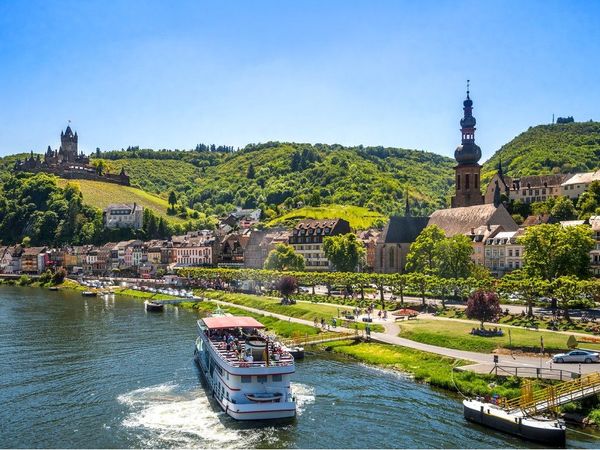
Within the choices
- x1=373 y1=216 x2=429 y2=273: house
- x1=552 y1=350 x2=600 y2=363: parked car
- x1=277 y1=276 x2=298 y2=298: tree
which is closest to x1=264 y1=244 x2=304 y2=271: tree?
x1=373 y1=216 x2=429 y2=273: house

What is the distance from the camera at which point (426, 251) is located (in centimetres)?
10375

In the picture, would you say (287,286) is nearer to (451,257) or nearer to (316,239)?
(451,257)

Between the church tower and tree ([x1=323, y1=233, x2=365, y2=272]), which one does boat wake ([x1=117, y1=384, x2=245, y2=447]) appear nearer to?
tree ([x1=323, y1=233, x2=365, y2=272])

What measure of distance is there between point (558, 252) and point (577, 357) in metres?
30.6

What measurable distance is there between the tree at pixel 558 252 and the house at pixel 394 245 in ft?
162

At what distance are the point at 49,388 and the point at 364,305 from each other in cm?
4959

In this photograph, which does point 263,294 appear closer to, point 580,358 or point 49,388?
point 49,388

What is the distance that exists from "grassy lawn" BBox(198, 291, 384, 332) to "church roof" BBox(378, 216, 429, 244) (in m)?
32.5

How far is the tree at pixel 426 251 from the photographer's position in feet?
336

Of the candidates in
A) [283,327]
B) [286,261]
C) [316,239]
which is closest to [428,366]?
[283,327]

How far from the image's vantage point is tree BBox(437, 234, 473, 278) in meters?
94.9

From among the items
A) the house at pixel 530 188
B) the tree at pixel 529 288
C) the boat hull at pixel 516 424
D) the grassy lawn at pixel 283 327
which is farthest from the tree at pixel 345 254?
the boat hull at pixel 516 424

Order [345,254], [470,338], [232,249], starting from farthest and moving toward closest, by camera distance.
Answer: [232,249] → [345,254] → [470,338]

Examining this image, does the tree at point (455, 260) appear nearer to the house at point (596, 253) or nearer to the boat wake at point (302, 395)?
the house at point (596, 253)
